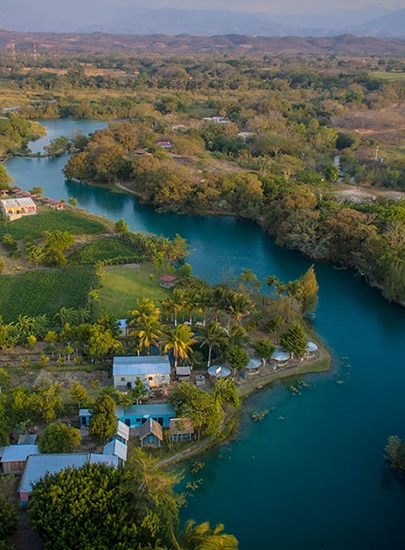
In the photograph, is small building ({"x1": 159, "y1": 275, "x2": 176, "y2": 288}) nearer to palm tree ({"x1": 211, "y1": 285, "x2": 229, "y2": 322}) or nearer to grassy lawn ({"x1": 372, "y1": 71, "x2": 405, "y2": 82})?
palm tree ({"x1": 211, "y1": 285, "x2": 229, "y2": 322})

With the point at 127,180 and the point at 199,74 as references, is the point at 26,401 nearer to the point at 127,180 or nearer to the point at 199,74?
the point at 127,180

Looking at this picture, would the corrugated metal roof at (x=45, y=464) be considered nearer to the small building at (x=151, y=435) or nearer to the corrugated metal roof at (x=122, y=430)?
the corrugated metal roof at (x=122, y=430)

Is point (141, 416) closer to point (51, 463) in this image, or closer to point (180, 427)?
point (180, 427)

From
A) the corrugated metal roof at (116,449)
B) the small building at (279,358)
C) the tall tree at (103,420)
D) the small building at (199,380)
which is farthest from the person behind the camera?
the small building at (279,358)

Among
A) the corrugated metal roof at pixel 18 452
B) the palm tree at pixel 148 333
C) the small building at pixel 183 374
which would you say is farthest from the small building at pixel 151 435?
the palm tree at pixel 148 333

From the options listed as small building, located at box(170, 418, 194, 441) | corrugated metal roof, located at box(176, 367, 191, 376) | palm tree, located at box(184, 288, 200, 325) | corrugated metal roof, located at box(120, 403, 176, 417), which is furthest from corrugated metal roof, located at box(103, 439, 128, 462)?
palm tree, located at box(184, 288, 200, 325)

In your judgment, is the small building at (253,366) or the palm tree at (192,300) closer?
the small building at (253,366)

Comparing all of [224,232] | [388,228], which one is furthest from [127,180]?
[388,228]
